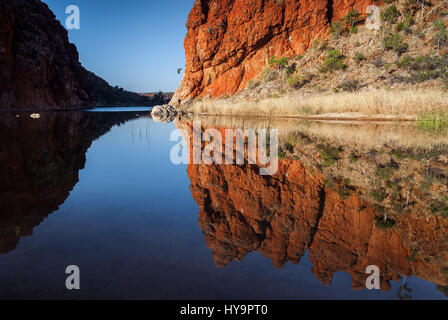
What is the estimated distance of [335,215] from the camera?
3.30 m

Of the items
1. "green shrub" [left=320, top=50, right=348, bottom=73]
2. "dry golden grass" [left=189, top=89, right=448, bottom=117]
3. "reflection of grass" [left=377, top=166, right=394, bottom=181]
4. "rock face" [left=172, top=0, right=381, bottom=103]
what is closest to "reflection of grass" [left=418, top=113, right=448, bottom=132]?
"dry golden grass" [left=189, top=89, right=448, bottom=117]

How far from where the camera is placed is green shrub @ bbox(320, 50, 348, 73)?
33.6 meters

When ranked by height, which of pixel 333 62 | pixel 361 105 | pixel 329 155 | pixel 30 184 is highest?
pixel 333 62

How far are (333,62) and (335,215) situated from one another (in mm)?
35316

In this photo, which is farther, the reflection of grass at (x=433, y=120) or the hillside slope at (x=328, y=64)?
the hillside slope at (x=328, y=64)

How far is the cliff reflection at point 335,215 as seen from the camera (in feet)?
→ 7.80

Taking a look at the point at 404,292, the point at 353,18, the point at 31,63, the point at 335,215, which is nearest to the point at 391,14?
the point at 353,18

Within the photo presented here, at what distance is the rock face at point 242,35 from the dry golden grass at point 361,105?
2130 centimetres

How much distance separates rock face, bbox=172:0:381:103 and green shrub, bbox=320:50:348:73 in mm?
7509

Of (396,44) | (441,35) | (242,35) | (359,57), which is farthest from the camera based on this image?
(242,35)

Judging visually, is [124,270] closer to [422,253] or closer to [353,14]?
[422,253]

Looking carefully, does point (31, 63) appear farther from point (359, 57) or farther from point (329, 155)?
point (329, 155)

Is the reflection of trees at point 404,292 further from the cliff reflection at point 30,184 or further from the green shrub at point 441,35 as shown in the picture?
the green shrub at point 441,35
